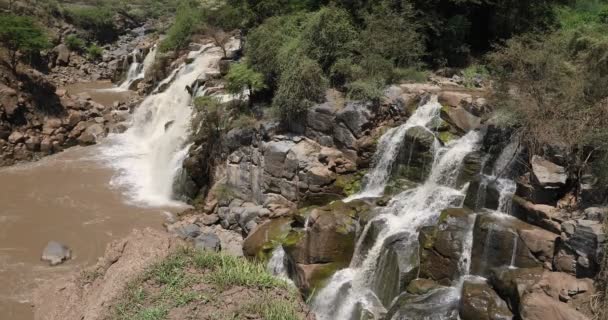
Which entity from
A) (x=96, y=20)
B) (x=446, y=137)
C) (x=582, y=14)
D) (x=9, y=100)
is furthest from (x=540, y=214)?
(x=96, y=20)

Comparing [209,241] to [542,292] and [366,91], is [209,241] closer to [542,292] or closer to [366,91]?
[366,91]

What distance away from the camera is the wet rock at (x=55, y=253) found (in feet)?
52.1

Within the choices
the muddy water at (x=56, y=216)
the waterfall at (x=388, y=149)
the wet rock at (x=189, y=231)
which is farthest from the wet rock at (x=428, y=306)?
the muddy water at (x=56, y=216)

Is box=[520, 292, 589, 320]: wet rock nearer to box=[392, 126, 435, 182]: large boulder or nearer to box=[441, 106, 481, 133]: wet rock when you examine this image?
box=[392, 126, 435, 182]: large boulder

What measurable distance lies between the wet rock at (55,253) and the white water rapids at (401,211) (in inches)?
337

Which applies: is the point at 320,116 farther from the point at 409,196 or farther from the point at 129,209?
the point at 129,209

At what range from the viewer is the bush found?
40.5 m

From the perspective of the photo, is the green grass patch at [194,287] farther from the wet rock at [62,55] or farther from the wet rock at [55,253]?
the wet rock at [62,55]

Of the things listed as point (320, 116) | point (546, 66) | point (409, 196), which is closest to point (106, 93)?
point (320, 116)

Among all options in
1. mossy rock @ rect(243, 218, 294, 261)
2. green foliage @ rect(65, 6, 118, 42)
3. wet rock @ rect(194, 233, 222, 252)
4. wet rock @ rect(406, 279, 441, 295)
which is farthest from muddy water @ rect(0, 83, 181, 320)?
green foliage @ rect(65, 6, 118, 42)

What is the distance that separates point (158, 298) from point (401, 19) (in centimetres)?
1287

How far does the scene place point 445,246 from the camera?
1195 cm

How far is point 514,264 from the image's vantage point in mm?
11234

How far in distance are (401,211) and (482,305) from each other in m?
3.94
